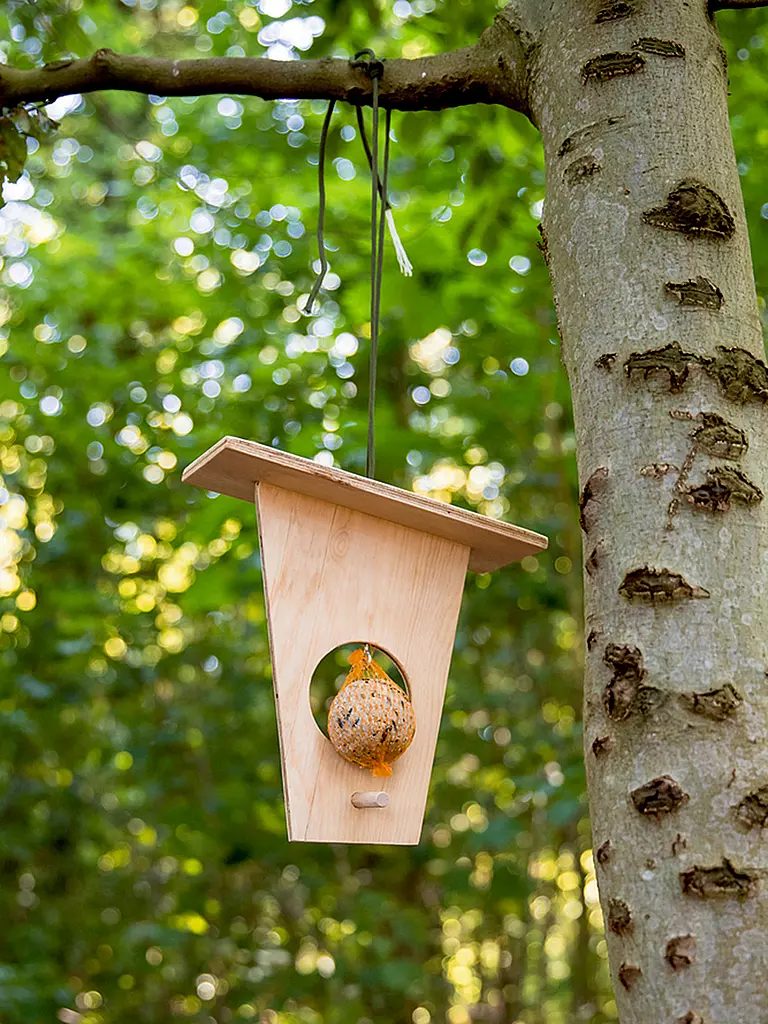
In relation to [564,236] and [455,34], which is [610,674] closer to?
[564,236]

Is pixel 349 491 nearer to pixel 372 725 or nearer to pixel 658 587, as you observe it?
pixel 372 725

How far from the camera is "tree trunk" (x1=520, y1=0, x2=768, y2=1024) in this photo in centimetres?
73

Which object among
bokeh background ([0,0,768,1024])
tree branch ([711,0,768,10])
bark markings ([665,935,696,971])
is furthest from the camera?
bokeh background ([0,0,768,1024])

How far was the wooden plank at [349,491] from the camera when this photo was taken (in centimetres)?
109

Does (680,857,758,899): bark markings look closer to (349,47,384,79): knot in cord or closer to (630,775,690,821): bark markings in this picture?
(630,775,690,821): bark markings

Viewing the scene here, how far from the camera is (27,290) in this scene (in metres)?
3.44

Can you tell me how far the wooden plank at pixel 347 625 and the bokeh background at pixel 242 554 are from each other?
3.87 feet

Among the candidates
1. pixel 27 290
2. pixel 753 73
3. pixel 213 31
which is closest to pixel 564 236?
pixel 753 73

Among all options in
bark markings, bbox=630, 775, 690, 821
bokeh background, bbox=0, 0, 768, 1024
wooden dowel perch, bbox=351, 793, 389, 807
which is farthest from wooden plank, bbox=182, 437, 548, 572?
bokeh background, bbox=0, 0, 768, 1024

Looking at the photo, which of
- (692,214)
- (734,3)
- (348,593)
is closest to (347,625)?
(348,593)

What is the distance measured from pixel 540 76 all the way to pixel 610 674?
615 millimetres

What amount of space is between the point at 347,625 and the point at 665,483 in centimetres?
46

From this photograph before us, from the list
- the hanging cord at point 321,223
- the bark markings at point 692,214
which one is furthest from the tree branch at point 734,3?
the hanging cord at point 321,223

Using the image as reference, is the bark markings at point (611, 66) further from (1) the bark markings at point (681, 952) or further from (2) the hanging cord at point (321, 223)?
(1) the bark markings at point (681, 952)
